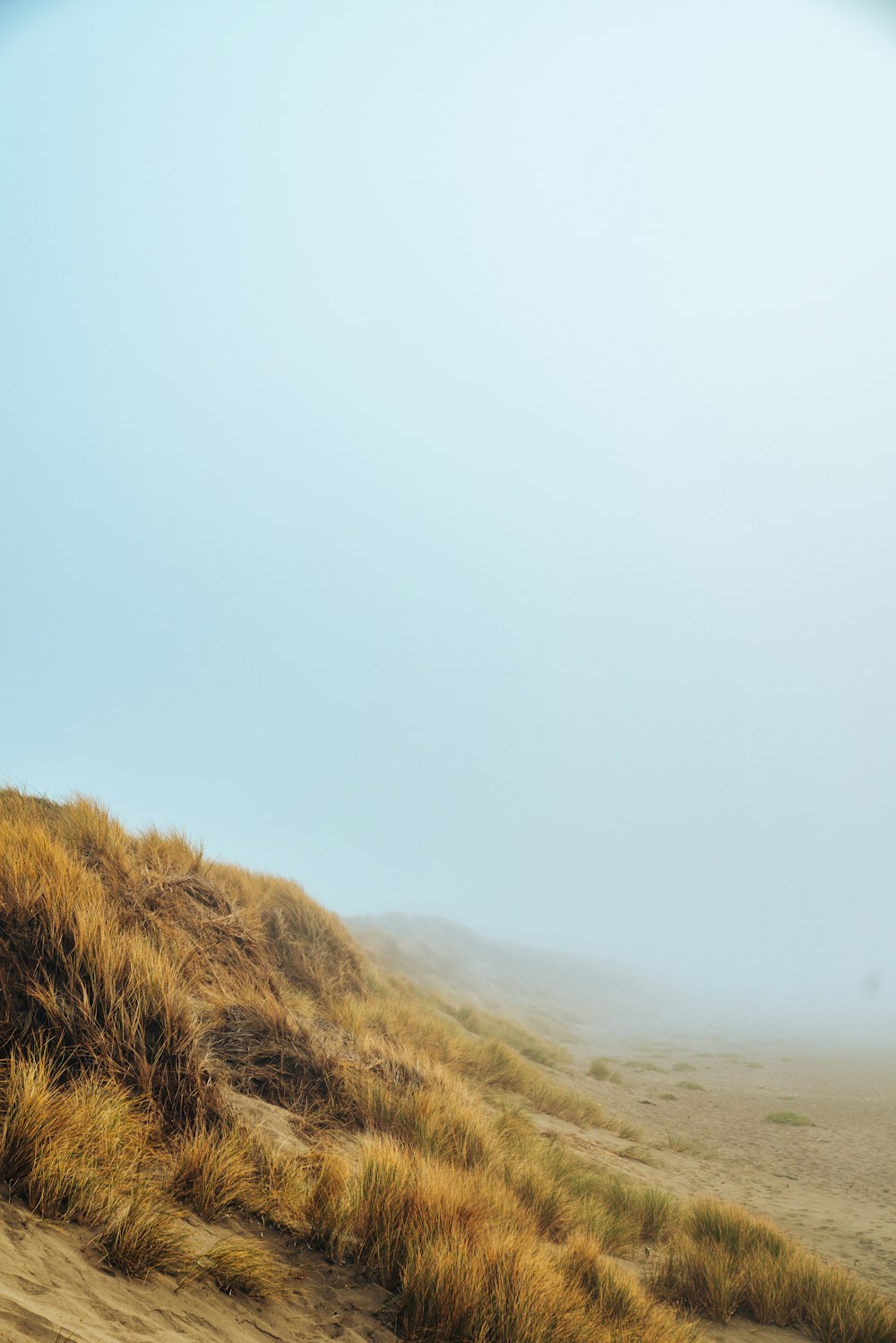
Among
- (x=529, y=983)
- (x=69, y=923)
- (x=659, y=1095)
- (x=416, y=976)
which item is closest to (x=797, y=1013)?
(x=529, y=983)

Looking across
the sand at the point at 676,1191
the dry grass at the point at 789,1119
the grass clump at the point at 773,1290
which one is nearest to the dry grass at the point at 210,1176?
the sand at the point at 676,1191

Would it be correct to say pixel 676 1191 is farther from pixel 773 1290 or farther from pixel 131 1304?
pixel 131 1304

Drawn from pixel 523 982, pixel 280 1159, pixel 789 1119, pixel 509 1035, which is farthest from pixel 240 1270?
pixel 523 982

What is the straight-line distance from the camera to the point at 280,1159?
425cm

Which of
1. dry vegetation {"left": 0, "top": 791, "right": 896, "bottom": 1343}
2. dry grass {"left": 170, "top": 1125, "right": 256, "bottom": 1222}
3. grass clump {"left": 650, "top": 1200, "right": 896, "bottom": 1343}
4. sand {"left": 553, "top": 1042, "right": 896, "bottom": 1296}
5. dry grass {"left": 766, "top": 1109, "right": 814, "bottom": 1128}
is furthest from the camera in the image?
dry grass {"left": 766, "top": 1109, "right": 814, "bottom": 1128}

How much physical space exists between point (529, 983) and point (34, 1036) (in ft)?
222

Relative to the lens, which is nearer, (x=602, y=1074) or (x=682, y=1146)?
(x=682, y=1146)

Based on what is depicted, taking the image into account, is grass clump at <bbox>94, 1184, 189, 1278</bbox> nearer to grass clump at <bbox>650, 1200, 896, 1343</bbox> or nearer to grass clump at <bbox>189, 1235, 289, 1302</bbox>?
grass clump at <bbox>189, 1235, 289, 1302</bbox>

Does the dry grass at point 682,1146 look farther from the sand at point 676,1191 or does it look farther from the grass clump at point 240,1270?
the grass clump at point 240,1270

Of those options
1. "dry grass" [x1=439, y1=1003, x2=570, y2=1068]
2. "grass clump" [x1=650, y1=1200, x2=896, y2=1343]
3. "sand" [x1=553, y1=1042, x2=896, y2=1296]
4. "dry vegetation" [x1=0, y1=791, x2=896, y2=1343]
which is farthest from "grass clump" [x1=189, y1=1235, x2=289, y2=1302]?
"dry grass" [x1=439, y1=1003, x2=570, y2=1068]

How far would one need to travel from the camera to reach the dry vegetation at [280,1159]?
3.17 meters

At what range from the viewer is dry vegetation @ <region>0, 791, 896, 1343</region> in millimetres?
3170

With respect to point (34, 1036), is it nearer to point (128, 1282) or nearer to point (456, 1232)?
point (128, 1282)

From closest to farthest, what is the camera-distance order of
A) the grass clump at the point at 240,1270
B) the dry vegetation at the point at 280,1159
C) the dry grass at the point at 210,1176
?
1. the grass clump at the point at 240,1270
2. the dry vegetation at the point at 280,1159
3. the dry grass at the point at 210,1176
